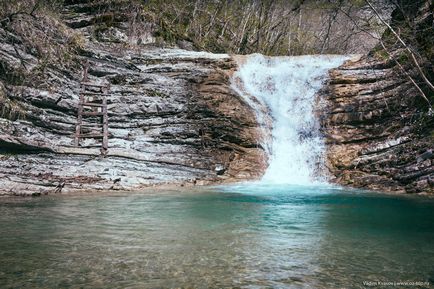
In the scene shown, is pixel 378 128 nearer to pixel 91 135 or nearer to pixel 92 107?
pixel 91 135

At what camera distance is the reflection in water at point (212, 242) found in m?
4.62

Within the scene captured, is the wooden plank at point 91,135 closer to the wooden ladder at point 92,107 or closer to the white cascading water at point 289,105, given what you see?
the wooden ladder at point 92,107

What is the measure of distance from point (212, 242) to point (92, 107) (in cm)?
1062

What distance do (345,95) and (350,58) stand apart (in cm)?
304

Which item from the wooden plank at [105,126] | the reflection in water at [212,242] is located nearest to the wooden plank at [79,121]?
the wooden plank at [105,126]

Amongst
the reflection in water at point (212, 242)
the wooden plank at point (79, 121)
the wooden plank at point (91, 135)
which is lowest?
the reflection in water at point (212, 242)

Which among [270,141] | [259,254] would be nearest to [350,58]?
[270,141]

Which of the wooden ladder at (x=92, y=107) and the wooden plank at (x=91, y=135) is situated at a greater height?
the wooden ladder at (x=92, y=107)

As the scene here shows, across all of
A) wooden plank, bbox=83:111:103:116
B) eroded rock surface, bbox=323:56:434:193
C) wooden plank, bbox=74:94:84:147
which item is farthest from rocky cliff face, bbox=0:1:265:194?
eroded rock surface, bbox=323:56:434:193

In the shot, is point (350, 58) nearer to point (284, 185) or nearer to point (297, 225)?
point (284, 185)

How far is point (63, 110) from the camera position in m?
14.5

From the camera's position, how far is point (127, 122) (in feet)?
50.2

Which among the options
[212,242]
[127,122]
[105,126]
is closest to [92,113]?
[105,126]

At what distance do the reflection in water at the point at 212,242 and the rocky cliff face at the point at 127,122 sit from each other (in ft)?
7.55
